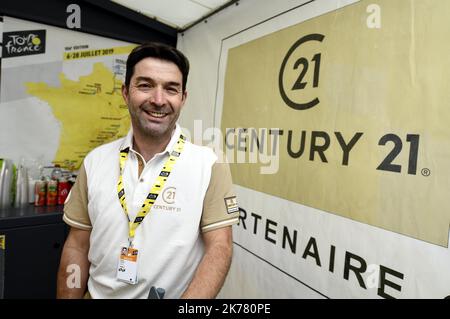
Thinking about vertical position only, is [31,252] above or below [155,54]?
below

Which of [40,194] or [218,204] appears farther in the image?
[40,194]

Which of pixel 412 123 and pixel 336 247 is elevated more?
pixel 412 123

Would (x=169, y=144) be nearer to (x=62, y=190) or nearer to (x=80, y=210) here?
(x=80, y=210)

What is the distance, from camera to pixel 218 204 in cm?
105

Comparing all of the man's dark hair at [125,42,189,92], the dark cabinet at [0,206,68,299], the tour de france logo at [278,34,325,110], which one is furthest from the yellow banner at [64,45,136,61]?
the tour de france logo at [278,34,325,110]

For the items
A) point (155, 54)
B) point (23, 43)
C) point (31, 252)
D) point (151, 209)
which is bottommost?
point (31, 252)

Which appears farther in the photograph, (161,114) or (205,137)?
(205,137)

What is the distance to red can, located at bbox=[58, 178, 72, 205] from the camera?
6.43 feet

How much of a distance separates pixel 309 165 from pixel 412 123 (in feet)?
1.40

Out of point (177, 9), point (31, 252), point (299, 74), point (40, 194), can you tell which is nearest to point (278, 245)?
point (299, 74)

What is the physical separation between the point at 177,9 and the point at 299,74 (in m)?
1.15

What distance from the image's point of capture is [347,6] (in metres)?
1.12
